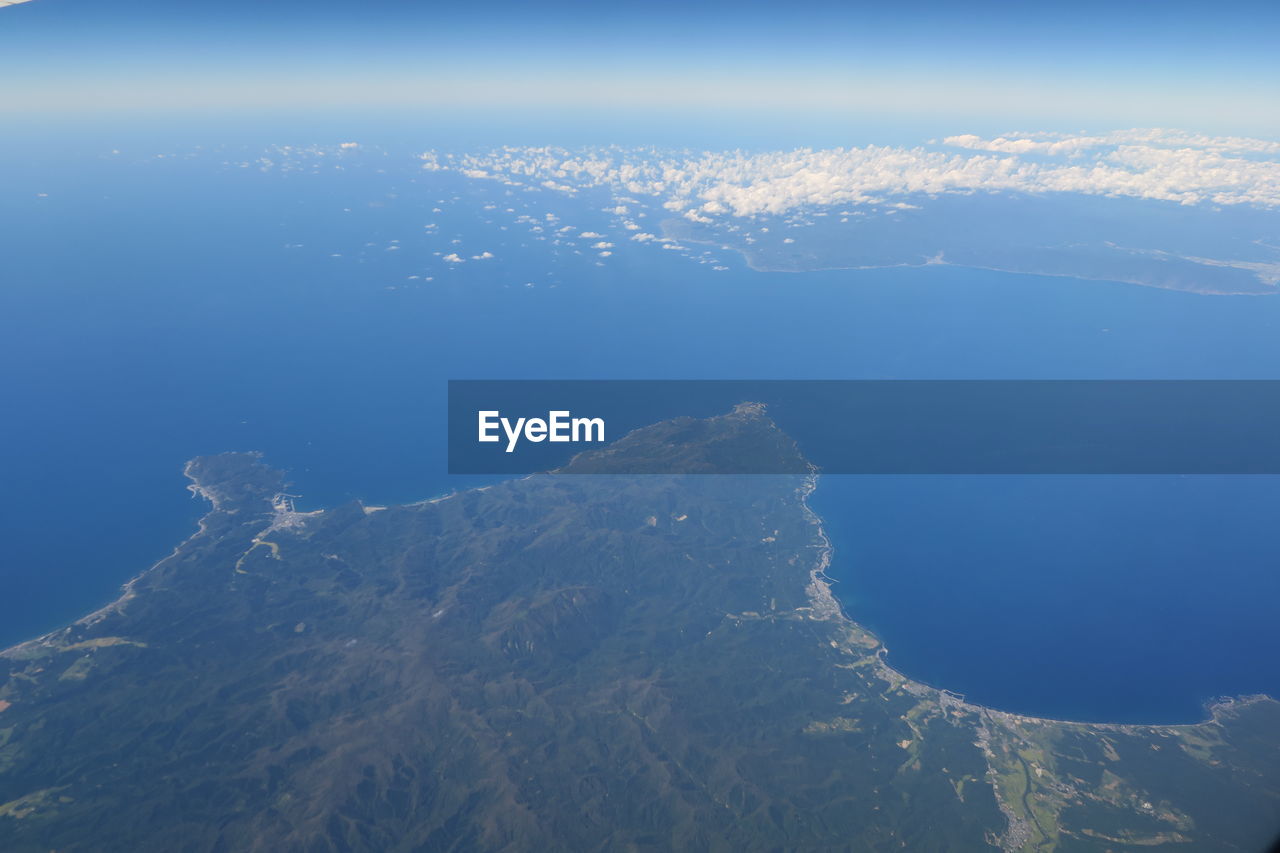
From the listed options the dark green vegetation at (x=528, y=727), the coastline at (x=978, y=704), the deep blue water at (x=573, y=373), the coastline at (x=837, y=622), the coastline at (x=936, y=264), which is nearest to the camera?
the dark green vegetation at (x=528, y=727)

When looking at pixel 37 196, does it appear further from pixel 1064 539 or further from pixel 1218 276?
pixel 1218 276

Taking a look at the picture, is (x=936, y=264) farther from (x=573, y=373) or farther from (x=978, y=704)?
(x=978, y=704)

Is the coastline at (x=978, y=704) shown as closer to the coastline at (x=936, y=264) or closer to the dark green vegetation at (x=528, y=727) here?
the dark green vegetation at (x=528, y=727)

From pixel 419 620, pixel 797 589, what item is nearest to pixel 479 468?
pixel 419 620

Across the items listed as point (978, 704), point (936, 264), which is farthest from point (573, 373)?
point (936, 264)

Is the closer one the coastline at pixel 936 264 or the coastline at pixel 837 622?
the coastline at pixel 837 622

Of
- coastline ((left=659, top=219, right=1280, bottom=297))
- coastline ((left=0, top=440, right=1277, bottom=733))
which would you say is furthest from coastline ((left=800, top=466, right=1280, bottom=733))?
coastline ((left=659, top=219, right=1280, bottom=297))

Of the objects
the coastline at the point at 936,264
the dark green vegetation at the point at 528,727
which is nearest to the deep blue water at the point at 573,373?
the coastline at the point at 936,264
